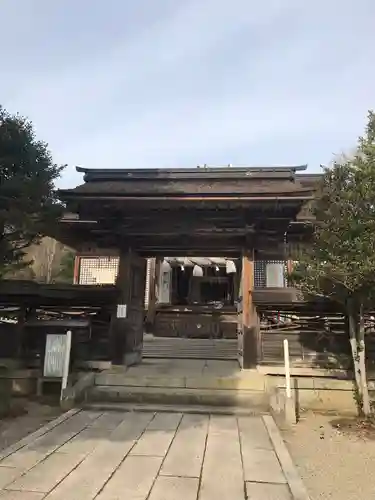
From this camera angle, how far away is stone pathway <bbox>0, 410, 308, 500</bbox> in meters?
3.89

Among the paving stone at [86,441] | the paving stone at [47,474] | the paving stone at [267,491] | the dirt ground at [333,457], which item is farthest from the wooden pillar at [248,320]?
the paving stone at [47,474]

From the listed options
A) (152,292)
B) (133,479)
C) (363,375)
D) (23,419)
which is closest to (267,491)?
(133,479)

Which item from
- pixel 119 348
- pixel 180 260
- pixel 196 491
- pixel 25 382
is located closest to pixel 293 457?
pixel 196 491

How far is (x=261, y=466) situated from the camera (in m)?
4.69

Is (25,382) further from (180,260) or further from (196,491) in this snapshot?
(180,260)

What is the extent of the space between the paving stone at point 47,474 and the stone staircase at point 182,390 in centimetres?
287

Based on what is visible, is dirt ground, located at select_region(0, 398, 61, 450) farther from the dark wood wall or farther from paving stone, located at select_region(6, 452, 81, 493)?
the dark wood wall

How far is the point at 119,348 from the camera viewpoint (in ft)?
30.4

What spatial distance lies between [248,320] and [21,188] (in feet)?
18.2

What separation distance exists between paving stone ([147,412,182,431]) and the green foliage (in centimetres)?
340

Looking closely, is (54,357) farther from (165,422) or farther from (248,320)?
(248,320)

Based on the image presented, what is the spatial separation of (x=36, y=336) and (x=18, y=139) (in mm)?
4754

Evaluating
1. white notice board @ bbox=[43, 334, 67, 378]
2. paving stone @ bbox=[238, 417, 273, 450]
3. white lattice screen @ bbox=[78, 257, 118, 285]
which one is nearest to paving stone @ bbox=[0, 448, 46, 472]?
paving stone @ bbox=[238, 417, 273, 450]

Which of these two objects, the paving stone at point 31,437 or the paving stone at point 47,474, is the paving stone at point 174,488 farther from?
the paving stone at point 31,437
